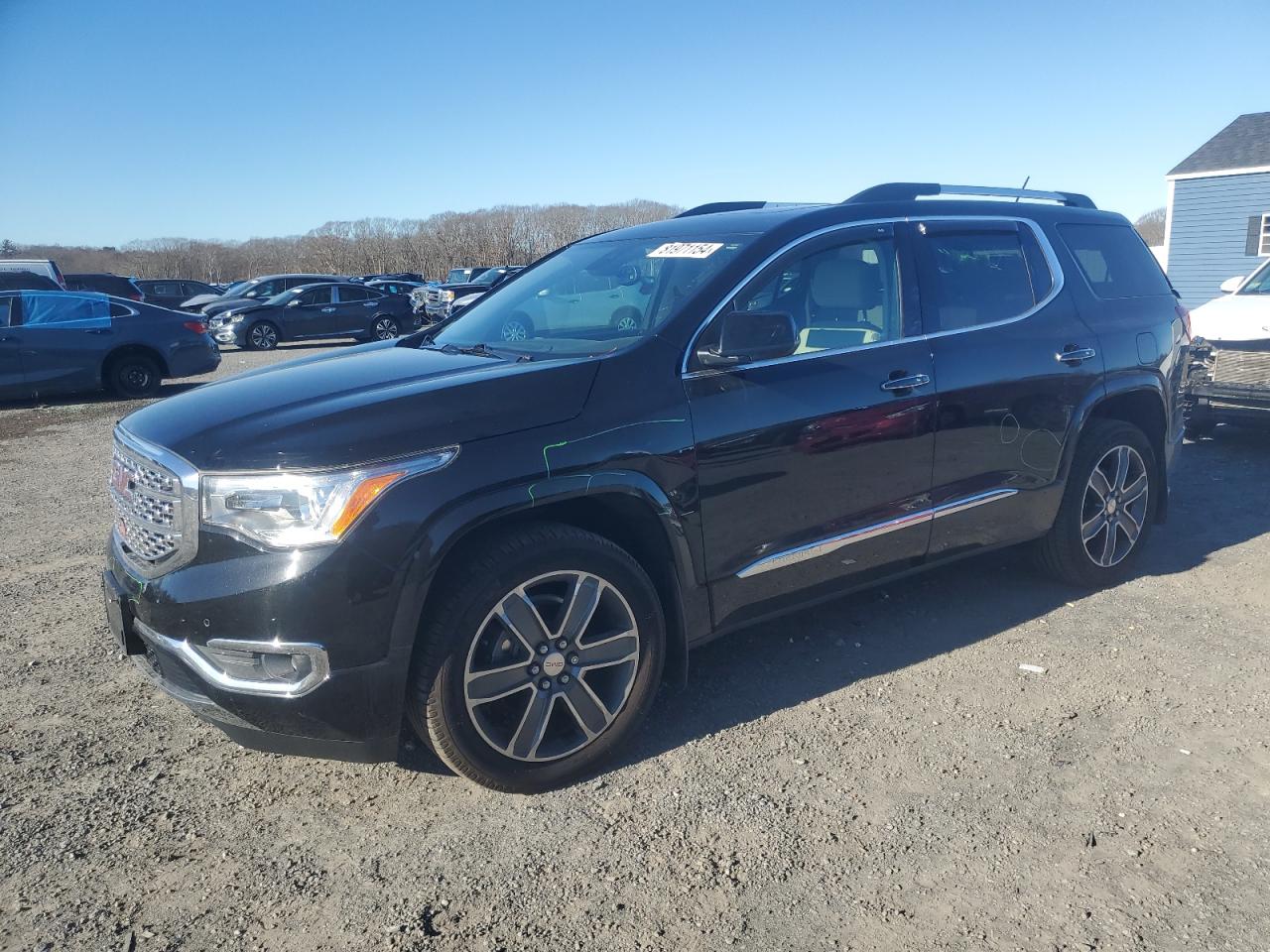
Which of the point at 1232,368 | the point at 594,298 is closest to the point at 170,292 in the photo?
the point at 1232,368

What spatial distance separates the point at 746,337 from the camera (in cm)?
349

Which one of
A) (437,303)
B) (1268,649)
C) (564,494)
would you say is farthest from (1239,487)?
(437,303)

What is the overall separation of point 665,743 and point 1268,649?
2.80 metres

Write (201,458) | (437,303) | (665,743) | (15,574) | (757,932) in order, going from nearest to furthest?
(757,932) < (201,458) < (665,743) < (15,574) < (437,303)

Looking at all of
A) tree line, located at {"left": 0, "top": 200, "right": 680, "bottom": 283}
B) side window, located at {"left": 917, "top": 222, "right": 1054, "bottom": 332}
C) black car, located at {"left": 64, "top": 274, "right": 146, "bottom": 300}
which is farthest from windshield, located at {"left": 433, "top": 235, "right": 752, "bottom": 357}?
tree line, located at {"left": 0, "top": 200, "right": 680, "bottom": 283}

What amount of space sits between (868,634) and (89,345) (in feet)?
41.0

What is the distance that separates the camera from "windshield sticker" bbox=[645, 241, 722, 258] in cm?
395

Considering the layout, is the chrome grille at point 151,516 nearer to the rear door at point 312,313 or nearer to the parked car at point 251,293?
the rear door at point 312,313

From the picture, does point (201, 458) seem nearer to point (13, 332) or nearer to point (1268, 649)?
point (1268, 649)

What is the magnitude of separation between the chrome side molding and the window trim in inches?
28.3

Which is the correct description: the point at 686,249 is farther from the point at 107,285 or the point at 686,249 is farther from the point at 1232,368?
the point at 107,285

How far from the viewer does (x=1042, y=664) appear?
4.21m

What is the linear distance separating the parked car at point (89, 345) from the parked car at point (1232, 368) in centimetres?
1285

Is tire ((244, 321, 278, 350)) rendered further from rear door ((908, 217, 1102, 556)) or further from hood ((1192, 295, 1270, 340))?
rear door ((908, 217, 1102, 556))
